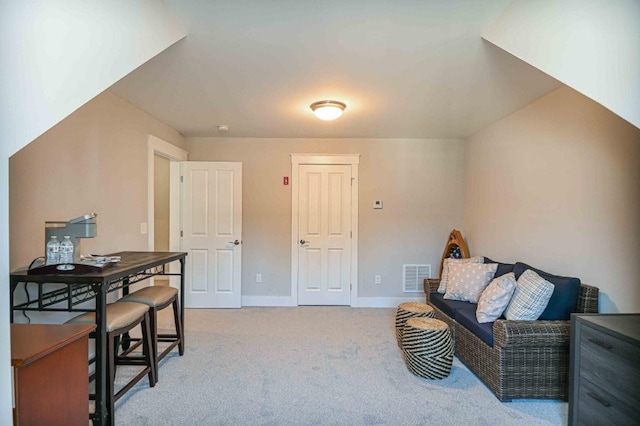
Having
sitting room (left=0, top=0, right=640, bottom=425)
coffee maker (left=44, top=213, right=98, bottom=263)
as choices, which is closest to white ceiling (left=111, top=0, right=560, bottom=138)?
sitting room (left=0, top=0, right=640, bottom=425)

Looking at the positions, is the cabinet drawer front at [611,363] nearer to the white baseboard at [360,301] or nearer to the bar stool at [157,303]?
the white baseboard at [360,301]

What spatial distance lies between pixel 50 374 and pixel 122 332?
851mm

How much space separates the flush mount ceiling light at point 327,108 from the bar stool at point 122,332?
219 centimetres

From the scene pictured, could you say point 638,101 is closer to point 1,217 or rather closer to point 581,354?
point 581,354

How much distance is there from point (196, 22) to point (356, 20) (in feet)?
2.98

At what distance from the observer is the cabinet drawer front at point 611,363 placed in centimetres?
146

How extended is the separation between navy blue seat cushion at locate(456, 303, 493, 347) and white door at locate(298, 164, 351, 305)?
6.03ft

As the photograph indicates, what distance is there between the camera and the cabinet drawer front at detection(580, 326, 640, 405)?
1464 millimetres

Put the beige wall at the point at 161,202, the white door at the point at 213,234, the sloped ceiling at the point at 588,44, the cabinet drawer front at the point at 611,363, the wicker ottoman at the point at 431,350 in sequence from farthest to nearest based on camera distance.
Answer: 1. the beige wall at the point at 161,202
2. the white door at the point at 213,234
3. the wicker ottoman at the point at 431,350
4. the cabinet drawer front at the point at 611,363
5. the sloped ceiling at the point at 588,44

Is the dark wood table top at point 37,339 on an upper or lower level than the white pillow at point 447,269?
upper

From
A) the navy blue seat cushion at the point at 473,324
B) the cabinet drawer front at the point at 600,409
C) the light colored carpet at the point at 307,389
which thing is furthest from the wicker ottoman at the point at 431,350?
the cabinet drawer front at the point at 600,409

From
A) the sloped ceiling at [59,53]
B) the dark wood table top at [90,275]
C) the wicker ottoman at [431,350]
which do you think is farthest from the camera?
the wicker ottoman at [431,350]

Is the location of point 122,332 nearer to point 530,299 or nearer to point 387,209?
point 530,299

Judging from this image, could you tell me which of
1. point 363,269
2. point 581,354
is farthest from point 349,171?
point 581,354
